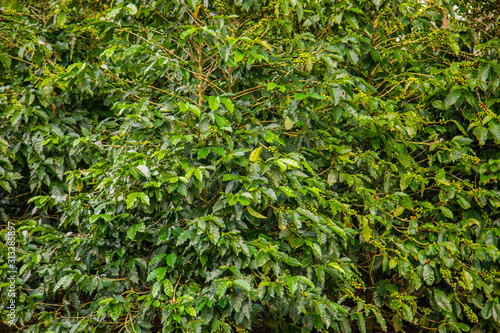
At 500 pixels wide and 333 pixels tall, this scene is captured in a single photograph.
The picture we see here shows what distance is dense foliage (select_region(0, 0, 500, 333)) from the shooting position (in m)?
2.29

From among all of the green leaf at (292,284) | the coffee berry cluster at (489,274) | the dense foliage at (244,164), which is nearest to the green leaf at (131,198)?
the dense foliage at (244,164)

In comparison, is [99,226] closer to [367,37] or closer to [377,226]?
[377,226]

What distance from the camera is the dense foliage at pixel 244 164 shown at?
2.29 meters

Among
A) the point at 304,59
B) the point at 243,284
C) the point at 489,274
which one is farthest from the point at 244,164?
the point at 489,274

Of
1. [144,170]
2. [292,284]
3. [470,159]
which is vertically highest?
[144,170]

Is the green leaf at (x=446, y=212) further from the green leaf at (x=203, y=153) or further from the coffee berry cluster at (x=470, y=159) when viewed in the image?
the green leaf at (x=203, y=153)

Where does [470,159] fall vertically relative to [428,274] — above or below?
above

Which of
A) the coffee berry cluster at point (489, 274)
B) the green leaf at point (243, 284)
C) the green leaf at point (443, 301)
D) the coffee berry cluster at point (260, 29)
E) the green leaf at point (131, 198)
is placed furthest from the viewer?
the coffee berry cluster at point (489, 274)

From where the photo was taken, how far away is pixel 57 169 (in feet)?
10.6

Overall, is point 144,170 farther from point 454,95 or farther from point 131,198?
point 454,95

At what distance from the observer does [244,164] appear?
7.44 feet

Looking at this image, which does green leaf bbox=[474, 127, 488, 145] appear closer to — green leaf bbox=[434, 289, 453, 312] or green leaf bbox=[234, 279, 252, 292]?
green leaf bbox=[434, 289, 453, 312]

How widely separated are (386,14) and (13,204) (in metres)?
3.57

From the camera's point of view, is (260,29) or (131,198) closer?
(131,198)
